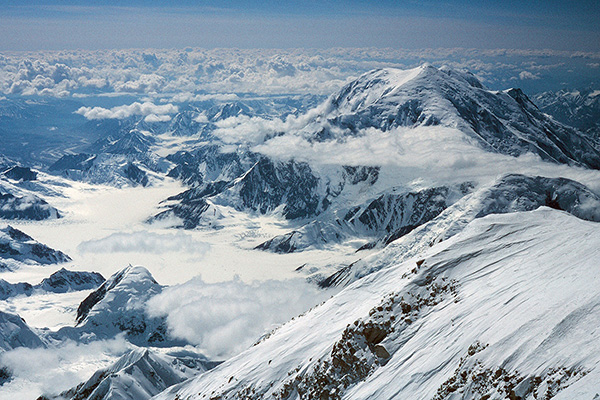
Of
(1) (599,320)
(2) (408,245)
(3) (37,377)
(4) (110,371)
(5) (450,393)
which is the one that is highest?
(1) (599,320)

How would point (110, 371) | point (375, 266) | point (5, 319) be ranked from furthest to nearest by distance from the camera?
point (375, 266) < point (5, 319) < point (110, 371)

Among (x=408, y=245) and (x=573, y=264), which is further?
(x=408, y=245)

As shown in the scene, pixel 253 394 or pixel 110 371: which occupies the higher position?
pixel 253 394

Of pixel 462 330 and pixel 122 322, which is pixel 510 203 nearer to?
pixel 462 330

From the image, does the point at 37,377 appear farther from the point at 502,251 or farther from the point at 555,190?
the point at 555,190

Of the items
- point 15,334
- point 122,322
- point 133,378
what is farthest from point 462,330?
point 15,334

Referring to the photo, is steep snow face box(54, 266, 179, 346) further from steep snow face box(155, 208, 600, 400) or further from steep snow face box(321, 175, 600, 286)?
steep snow face box(155, 208, 600, 400)

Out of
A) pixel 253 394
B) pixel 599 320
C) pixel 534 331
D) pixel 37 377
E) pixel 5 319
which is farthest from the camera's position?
pixel 5 319

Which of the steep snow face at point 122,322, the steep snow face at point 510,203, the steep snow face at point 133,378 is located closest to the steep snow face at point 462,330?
the steep snow face at point 133,378

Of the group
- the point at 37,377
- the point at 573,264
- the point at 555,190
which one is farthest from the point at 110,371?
the point at 555,190
